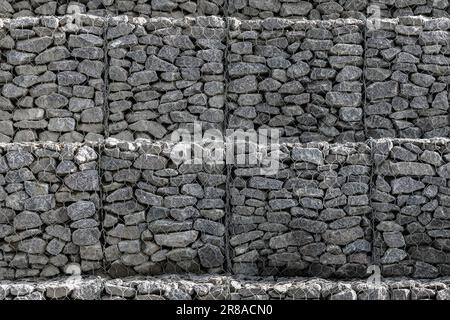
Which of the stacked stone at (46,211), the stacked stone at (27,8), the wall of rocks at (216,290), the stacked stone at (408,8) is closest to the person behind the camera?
the wall of rocks at (216,290)

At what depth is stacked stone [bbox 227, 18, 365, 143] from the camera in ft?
35.3

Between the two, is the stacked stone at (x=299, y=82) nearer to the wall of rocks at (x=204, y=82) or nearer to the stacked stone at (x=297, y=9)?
the wall of rocks at (x=204, y=82)

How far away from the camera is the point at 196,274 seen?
9.66 m

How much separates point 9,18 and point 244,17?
148 inches

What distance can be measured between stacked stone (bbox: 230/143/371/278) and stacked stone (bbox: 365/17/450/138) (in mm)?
1174

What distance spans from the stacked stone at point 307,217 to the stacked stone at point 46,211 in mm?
1920

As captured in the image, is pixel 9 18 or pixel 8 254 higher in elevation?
pixel 9 18

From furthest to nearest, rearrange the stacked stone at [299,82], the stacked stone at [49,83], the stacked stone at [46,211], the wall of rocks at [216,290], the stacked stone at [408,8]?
the stacked stone at [408,8]
the stacked stone at [299,82]
the stacked stone at [49,83]
the stacked stone at [46,211]
the wall of rocks at [216,290]

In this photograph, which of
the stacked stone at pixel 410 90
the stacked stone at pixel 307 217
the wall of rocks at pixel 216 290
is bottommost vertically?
the wall of rocks at pixel 216 290

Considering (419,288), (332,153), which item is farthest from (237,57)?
(419,288)

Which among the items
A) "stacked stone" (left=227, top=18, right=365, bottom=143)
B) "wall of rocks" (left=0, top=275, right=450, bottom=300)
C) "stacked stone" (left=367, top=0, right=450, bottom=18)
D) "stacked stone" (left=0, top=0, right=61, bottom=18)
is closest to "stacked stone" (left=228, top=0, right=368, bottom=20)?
"stacked stone" (left=367, top=0, right=450, bottom=18)

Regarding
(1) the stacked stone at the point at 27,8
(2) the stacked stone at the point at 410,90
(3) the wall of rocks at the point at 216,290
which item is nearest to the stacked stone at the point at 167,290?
(3) the wall of rocks at the point at 216,290

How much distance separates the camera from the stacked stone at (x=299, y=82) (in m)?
10.8

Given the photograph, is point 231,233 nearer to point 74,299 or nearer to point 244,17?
point 74,299
